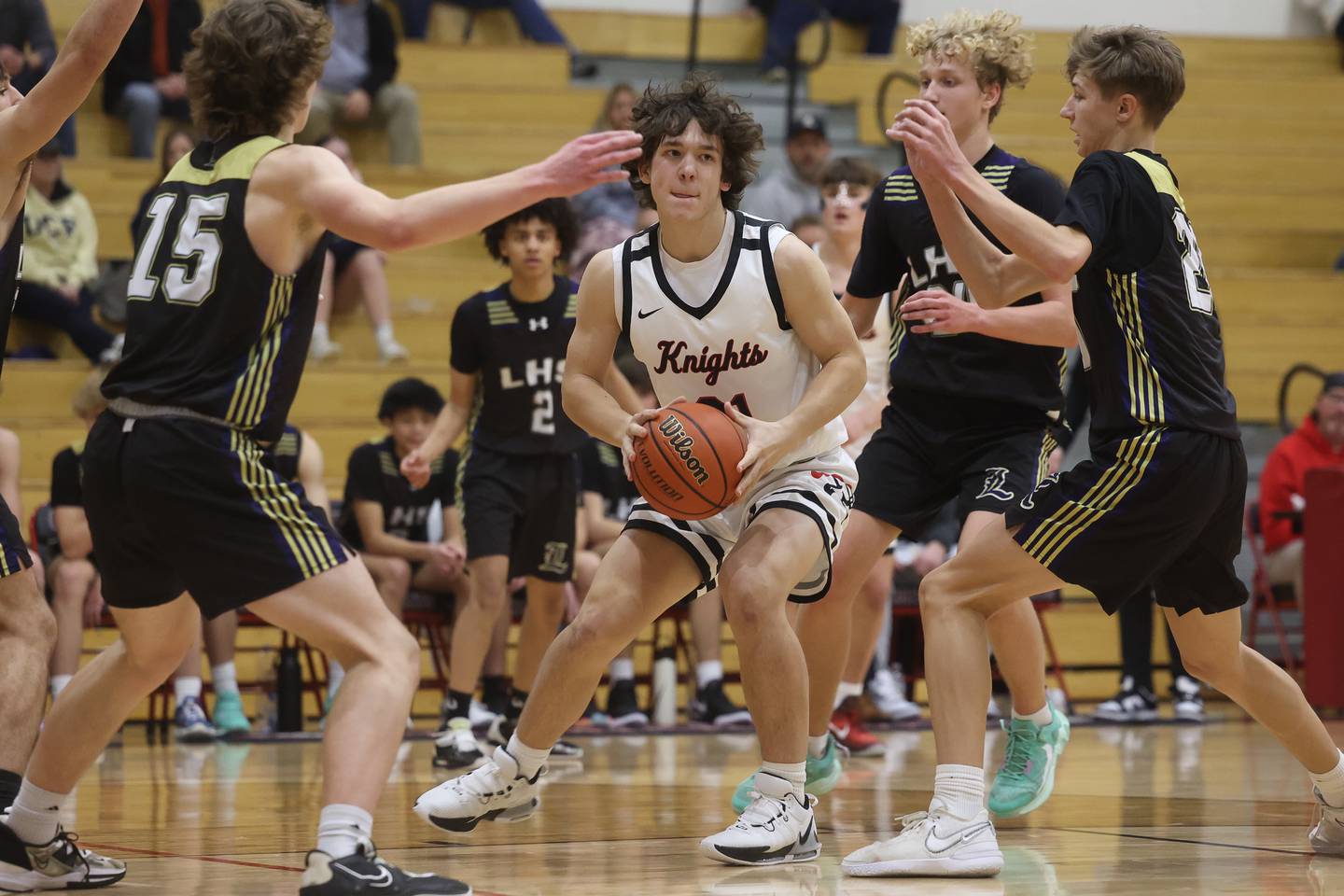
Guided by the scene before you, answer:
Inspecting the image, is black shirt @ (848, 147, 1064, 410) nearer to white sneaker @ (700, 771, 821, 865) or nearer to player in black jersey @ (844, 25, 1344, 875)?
player in black jersey @ (844, 25, 1344, 875)

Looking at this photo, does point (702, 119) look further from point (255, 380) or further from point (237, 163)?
point (255, 380)

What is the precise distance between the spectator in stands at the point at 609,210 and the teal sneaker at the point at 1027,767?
6572 mm

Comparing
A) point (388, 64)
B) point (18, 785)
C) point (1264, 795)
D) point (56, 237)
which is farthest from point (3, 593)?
point (388, 64)

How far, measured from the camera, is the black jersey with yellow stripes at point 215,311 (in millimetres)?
3520

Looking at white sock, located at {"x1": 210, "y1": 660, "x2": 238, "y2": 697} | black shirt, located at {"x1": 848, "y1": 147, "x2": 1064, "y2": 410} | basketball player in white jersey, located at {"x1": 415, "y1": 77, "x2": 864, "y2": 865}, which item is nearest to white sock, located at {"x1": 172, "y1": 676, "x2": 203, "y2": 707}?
white sock, located at {"x1": 210, "y1": 660, "x2": 238, "y2": 697}

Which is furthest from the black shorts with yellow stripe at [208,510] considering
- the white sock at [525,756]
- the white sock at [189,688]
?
the white sock at [189,688]

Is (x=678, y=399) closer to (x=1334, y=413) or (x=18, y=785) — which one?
(x=18, y=785)

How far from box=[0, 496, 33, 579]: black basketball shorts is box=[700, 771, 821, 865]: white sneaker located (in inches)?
66.1

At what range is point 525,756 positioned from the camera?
14.1 ft

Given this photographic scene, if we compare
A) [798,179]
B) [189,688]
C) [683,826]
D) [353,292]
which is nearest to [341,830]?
[683,826]

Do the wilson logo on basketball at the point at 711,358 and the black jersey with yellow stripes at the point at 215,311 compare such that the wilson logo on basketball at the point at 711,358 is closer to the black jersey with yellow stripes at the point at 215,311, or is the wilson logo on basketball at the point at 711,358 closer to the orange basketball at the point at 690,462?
the orange basketball at the point at 690,462

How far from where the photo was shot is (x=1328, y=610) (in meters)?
9.13

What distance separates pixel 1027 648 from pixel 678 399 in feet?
4.60

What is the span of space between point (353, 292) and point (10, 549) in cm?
732
